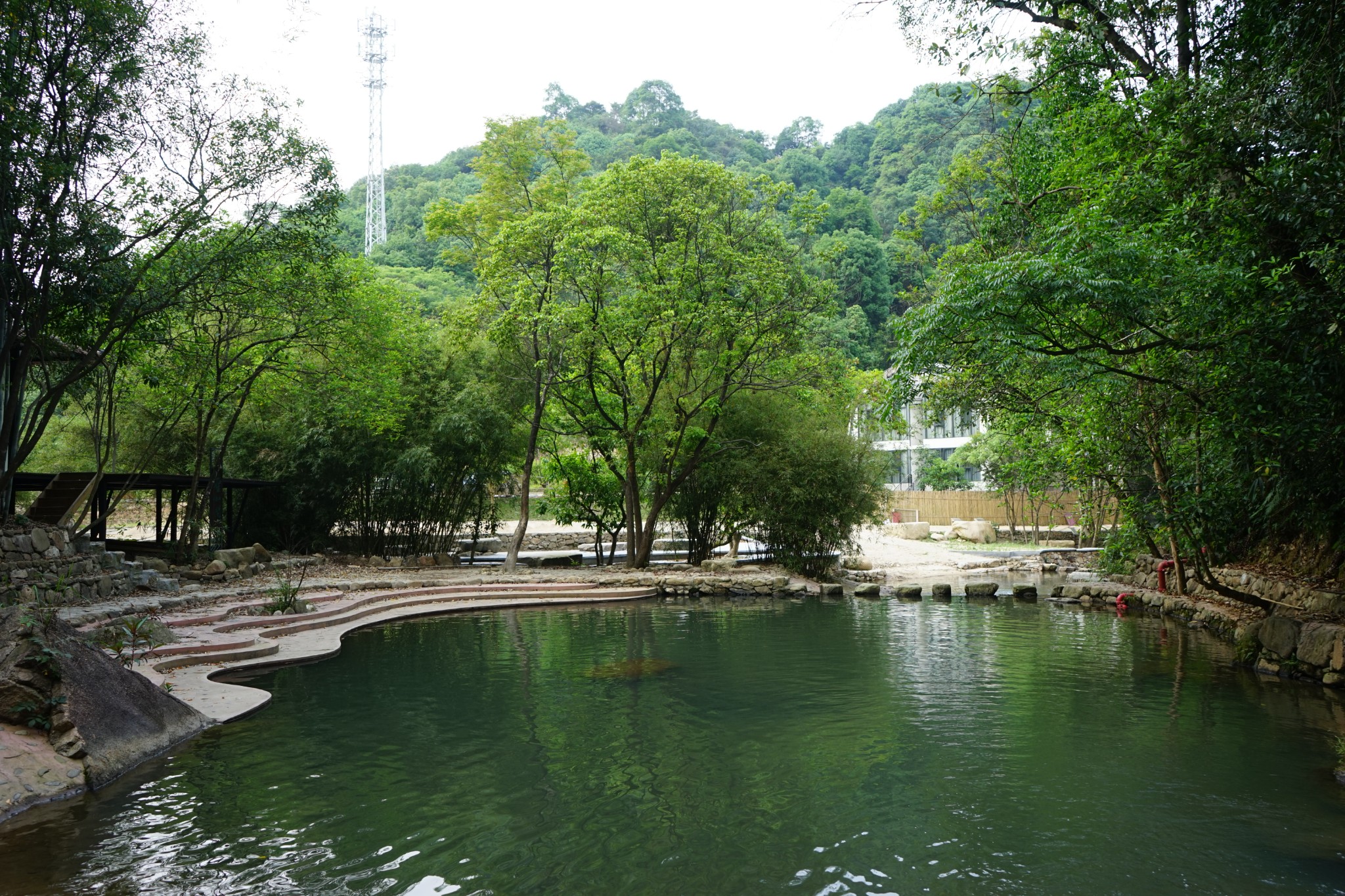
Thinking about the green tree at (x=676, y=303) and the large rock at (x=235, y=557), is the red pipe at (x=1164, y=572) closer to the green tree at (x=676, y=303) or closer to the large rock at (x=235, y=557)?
the green tree at (x=676, y=303)

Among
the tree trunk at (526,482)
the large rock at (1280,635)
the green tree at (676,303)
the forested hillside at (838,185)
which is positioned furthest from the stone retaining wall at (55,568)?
the forested hillside at (838,185)

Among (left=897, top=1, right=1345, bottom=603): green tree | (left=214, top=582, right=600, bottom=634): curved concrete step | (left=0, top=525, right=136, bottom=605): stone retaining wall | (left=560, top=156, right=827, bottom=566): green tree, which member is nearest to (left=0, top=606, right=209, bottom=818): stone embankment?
(left=0, top=525, right=136, bottom=605): stone retaining wall

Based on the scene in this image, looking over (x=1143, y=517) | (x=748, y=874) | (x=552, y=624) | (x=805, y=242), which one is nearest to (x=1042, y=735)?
(x=748, y=874)

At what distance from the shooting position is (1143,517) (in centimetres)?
1277

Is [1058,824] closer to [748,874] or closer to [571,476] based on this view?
[748,874]

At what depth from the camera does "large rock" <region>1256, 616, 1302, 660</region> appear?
9398mm

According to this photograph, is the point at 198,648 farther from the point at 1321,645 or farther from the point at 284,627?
the point at 1321,645

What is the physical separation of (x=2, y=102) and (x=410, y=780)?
740 cm

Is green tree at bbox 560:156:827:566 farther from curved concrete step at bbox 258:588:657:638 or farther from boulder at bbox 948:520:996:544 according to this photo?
boulder at bbox 948:520:996:544

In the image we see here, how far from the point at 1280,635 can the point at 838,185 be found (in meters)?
35.7

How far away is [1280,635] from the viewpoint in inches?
376

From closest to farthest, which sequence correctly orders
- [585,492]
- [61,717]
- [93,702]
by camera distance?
[61,717], [93,702], [585,492]

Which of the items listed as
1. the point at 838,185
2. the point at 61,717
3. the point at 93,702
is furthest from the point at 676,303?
the point at 838,185

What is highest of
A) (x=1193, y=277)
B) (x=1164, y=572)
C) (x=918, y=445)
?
(x=918, y=445)
